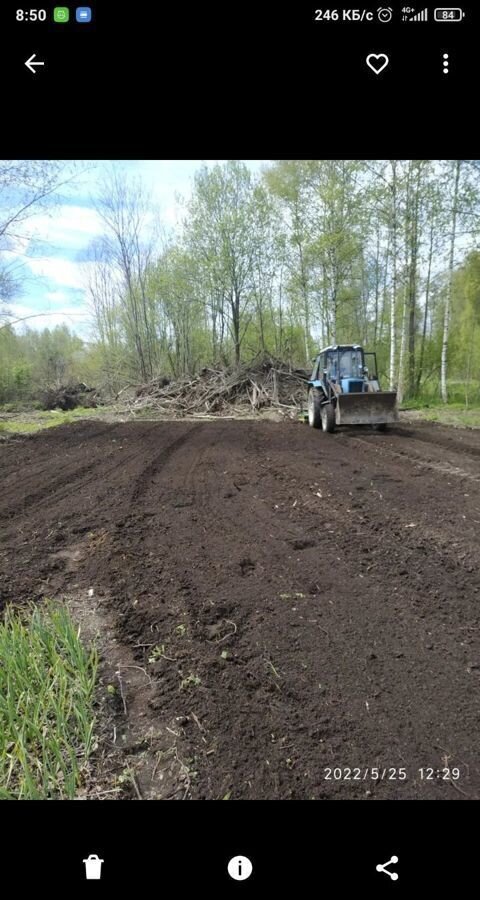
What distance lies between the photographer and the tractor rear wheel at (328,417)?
9.66m

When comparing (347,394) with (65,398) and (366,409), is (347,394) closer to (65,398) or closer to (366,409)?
(366,409)

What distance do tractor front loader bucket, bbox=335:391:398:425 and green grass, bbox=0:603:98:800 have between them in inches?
319

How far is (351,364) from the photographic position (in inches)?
397

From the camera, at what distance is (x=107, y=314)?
25.6 meters

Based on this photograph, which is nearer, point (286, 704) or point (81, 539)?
point (286, 704)
